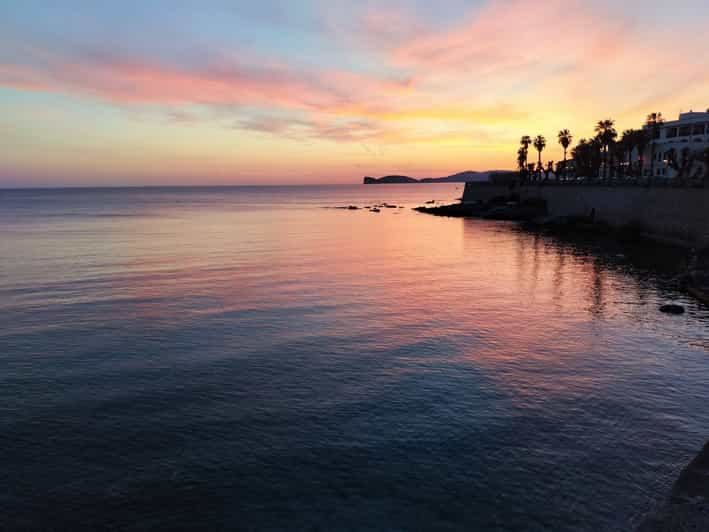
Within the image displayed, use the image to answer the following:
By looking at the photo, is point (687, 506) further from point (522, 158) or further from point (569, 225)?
point (522, 158)

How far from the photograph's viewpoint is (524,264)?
172 feet

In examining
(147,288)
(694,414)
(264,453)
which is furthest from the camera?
(147,288)

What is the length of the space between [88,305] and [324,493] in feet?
88.2

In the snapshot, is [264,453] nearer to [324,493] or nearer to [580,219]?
[324,493]

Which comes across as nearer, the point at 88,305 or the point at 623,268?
the point at 88,305

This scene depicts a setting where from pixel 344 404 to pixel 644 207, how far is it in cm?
6988

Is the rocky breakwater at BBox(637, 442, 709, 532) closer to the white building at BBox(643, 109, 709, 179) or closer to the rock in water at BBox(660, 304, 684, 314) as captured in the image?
the rock in water at BBox(660, 304, 684, 314)

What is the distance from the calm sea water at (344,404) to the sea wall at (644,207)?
23392mm

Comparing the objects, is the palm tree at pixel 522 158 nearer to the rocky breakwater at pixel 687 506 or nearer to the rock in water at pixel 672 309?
the rock in water at pixel 672 309

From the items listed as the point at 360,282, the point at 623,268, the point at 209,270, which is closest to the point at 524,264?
the point at 623,268

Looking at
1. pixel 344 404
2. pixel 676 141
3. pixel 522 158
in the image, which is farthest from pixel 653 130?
pixel 344 404

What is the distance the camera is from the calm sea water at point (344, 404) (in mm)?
13234

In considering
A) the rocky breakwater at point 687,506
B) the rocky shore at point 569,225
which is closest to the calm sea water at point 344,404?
the rocky breakwater at point 687,506

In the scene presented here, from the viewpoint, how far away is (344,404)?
19062 mm
